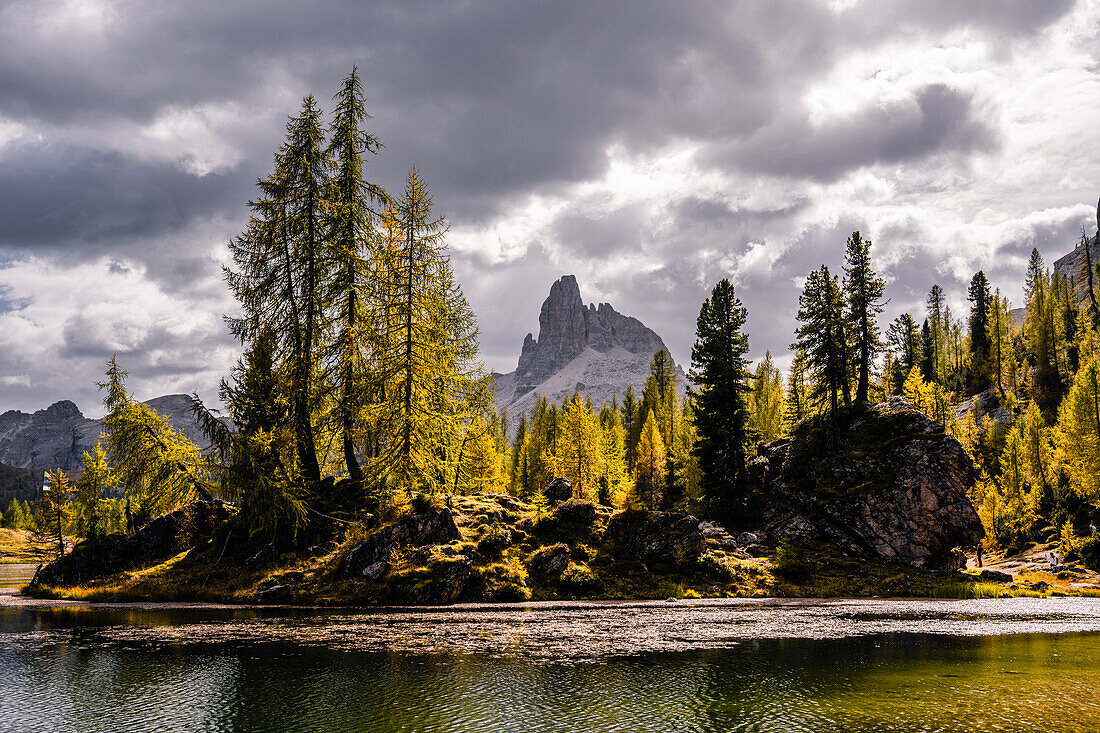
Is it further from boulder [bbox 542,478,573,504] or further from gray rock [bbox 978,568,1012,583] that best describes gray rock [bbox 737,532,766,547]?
gray rock [bbox 978,568,1012,583]

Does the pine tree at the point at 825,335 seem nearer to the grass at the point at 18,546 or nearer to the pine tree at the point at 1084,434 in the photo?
the pine tree at the point at 1084,434

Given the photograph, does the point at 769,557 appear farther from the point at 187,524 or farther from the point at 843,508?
Answer: the point at 187,524

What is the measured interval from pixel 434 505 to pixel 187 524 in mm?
18211

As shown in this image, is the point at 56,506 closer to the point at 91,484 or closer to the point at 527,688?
the point at 91,484

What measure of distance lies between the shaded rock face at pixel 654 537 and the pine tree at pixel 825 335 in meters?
24.6

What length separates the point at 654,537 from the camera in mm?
44125

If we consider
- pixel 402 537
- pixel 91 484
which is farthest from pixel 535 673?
pixel 91 484

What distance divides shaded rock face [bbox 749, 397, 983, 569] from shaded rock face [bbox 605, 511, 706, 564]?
12.5 meters

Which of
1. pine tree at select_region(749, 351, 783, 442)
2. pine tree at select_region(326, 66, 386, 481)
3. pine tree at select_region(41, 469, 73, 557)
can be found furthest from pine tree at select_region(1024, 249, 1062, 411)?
pine tree at select_region(41, 469, 73, 557)

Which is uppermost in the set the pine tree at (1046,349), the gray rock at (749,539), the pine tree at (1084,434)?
the pine tree at (1046,349)

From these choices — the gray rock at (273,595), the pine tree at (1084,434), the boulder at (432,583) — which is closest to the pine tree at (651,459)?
the pine tree at (1084,434)

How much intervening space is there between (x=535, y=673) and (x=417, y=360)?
89.4 ft

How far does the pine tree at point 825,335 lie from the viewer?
61500 mm

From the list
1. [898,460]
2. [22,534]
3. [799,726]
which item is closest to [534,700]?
[799,726]
